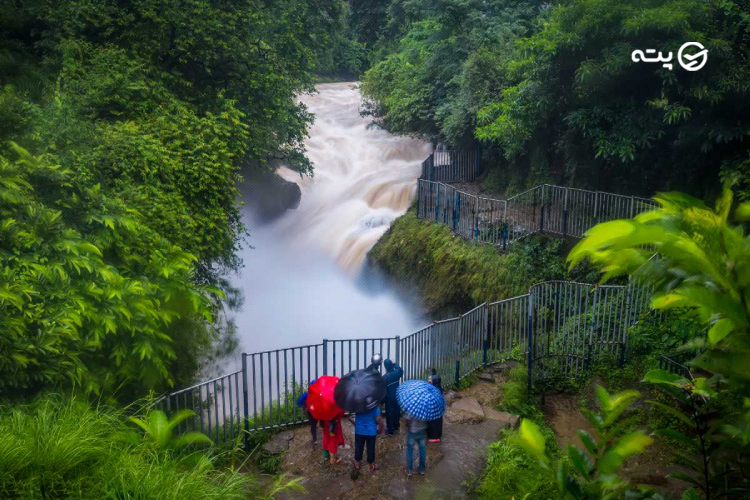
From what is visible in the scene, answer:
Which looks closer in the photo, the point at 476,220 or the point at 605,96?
the point at 605,96

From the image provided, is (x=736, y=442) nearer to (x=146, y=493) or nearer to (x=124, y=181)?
(x=146, y=493)

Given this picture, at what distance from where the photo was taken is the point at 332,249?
20.3 m

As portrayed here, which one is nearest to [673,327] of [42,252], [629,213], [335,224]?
[629,213]

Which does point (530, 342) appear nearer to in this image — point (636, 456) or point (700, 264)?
point (636, 456)

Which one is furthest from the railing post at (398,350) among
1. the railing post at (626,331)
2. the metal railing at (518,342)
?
the railing post at (626,331)

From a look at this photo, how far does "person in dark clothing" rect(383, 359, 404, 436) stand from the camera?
795cm

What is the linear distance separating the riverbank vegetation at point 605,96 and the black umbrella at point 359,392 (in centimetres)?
604

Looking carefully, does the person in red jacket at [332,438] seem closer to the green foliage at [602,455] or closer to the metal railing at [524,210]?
the green foliage at [602,455]

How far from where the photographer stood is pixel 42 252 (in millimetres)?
7168

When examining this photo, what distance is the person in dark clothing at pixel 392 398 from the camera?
795 cm

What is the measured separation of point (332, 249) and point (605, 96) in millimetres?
9899

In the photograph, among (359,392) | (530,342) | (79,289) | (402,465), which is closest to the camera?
(359,392)

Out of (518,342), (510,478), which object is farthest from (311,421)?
(518,342)

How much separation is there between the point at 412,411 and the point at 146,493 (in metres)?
3.57
